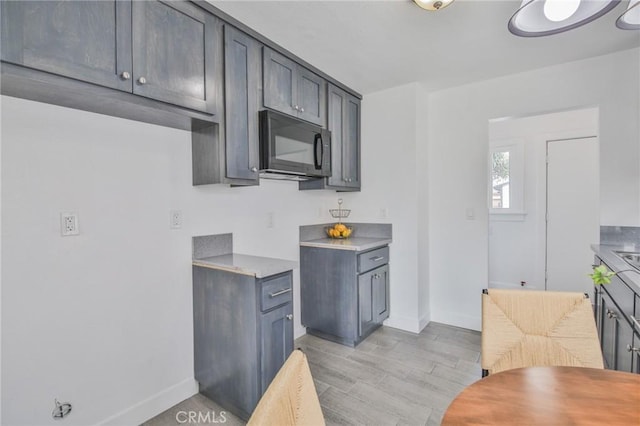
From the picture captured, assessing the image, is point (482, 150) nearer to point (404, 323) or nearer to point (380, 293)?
point (380, 293)

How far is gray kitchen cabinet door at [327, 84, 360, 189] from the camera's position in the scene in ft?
9.31

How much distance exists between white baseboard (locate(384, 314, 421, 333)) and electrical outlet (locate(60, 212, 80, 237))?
268 cm

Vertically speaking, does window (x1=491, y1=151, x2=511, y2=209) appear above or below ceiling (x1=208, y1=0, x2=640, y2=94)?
below

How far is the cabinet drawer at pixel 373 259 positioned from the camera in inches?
105

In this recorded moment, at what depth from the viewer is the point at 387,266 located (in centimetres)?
307

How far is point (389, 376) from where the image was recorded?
7.27 ft

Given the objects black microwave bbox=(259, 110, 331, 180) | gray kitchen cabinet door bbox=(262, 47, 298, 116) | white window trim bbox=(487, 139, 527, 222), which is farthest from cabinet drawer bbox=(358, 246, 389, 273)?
white window trim bbox=(487, 139, 527, 222)

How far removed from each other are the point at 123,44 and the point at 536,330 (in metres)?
2.13

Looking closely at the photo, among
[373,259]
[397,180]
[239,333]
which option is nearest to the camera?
[239,333]

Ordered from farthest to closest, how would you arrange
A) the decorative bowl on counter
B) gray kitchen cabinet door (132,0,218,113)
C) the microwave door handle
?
the decorative bowl on counter
the microwave door handle
gray kitchen cabinet door (132,0,218,113)

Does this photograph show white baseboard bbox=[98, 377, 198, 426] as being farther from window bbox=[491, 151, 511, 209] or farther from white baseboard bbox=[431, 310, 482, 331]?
window bbox=[491, 151, 511, 209]

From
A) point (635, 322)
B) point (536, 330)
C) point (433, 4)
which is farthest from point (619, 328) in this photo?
point (433, 4)

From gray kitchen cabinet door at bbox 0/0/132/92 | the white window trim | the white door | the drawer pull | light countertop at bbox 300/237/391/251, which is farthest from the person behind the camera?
the white window trim

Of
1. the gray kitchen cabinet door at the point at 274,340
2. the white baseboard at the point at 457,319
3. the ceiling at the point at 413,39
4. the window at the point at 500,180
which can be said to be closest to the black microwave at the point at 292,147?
the ceiling at the point at 413,39
